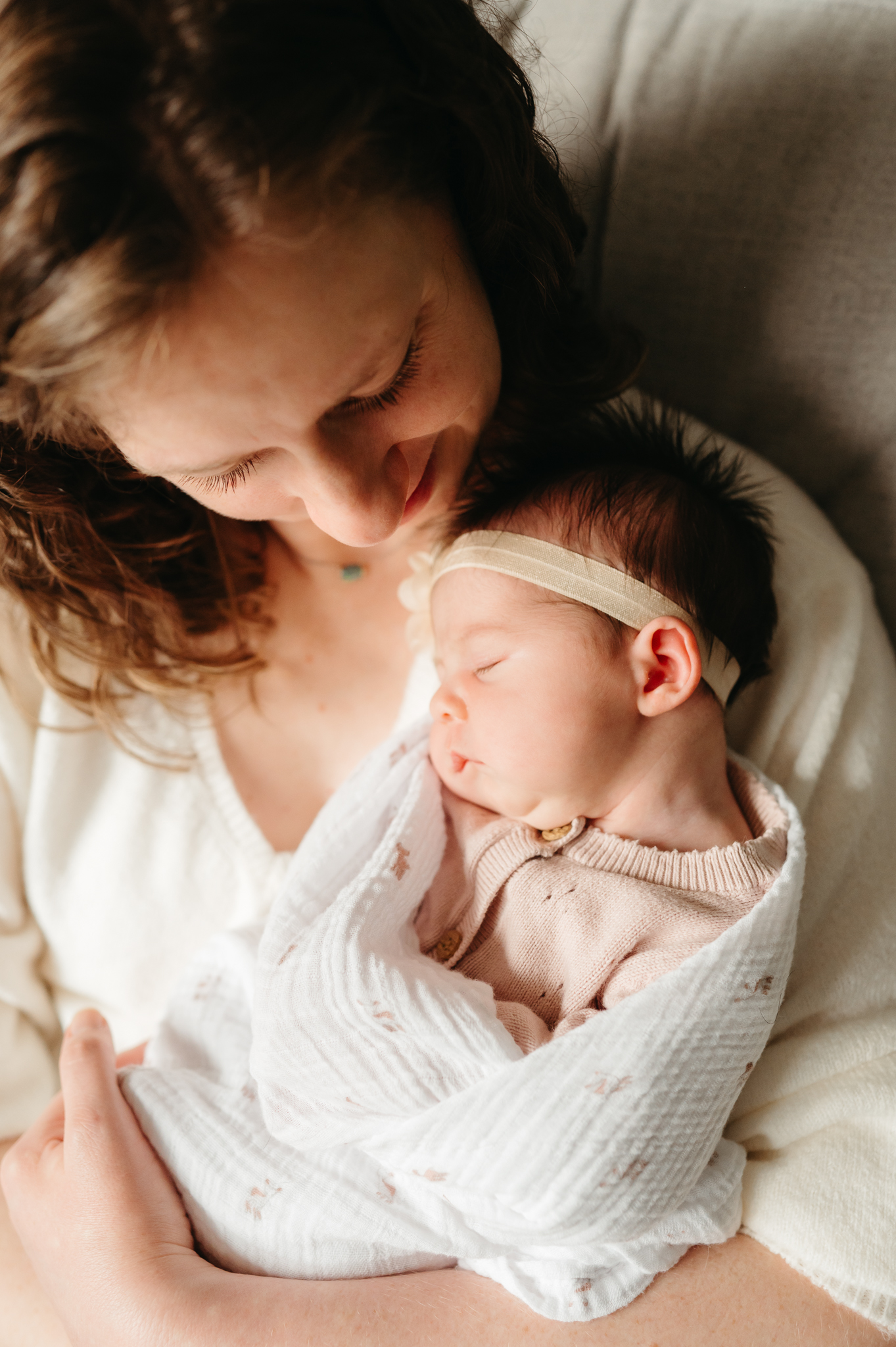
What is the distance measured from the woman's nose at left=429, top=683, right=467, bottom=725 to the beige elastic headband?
15cm

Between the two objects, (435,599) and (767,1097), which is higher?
(435,599)

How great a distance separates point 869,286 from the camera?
1.08 metres

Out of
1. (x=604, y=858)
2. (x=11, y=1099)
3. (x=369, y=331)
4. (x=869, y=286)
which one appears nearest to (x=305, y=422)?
(x=369, y=331)

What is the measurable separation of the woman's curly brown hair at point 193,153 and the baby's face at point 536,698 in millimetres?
336

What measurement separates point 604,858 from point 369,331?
591 millimetres

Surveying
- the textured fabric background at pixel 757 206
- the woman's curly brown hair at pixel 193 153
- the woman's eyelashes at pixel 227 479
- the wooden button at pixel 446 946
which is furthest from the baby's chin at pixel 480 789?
the textured fabric background at pixel 757 206

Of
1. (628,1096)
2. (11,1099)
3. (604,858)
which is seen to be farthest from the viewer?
(11,1099)

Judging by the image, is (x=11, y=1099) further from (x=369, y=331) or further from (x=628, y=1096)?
(x=369, y=331)

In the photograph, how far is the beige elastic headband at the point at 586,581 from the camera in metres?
0.94

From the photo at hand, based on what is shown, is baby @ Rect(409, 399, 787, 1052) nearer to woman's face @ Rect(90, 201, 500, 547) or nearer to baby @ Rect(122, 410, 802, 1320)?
baby @ Rect(122, 410, 802, 1320)

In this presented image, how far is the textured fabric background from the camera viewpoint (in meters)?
1.03

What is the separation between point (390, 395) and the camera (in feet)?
2.63

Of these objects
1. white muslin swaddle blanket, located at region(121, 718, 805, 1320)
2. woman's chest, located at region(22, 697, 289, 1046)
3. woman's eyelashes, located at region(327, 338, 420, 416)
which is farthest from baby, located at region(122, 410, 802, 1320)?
woman's eyelashes, located at region(327, 338, 420, 416)

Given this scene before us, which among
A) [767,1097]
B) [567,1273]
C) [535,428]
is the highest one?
[535,428]
